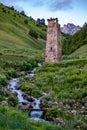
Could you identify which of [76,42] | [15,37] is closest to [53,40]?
[76,42]

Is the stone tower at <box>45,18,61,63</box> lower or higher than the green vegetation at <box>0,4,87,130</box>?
higher

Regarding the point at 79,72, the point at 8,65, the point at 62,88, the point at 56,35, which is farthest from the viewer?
the point at 56,35

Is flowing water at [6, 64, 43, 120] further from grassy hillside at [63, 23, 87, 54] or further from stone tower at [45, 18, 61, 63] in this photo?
grassy hillside at [63, 23, 87, 54]

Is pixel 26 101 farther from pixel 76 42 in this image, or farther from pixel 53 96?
pixel 76 42

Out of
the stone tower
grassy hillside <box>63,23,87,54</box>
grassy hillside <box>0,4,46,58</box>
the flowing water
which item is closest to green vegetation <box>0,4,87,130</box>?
the flowing water

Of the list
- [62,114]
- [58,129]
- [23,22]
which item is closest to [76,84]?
[62,114]

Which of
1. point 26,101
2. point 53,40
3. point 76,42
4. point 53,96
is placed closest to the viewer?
point 26,101

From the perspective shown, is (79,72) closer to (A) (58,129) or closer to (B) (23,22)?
(A) (58,129)

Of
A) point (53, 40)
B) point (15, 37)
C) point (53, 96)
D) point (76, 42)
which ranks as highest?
point (53, 40)

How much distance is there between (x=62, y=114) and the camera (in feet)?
87.9

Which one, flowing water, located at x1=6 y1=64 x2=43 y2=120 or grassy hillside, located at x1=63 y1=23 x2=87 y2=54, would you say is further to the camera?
grassy hillside, located at x1=63 y1=23 x2=87 y2=54

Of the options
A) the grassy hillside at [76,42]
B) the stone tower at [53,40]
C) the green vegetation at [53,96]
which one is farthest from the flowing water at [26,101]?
the grassy hillside at [76,42]

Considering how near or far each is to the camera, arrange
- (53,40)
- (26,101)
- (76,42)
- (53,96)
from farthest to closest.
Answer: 1. (76,42)
2. (53,40)
3. (53,96)
4. (26,101)

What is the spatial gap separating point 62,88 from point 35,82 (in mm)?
5306
